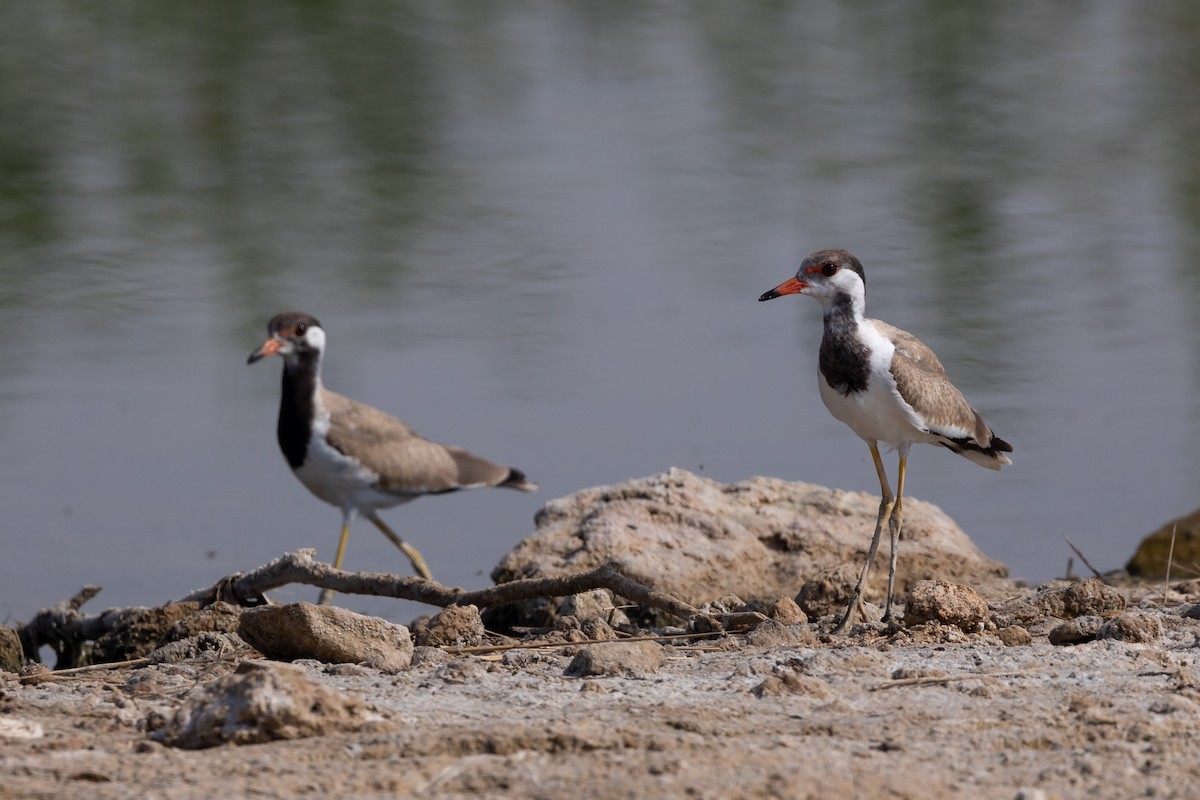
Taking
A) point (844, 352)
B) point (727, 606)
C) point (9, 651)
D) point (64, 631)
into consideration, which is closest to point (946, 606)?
point (727, 606)

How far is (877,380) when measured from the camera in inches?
252

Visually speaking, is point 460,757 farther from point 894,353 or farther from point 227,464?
point 227,464

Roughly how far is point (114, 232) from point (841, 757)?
894 cm

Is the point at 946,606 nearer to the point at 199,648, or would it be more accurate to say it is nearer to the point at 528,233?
the point at 199,648

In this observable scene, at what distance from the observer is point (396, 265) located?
11258 millimetres

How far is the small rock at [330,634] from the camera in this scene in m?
5.01

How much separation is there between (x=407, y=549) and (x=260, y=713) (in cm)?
399

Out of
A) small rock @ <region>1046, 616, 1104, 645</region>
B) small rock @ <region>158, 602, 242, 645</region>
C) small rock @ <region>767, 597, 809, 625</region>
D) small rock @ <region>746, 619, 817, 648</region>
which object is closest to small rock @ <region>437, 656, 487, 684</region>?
small rock @ <region>746, 619, 817, 648</region>

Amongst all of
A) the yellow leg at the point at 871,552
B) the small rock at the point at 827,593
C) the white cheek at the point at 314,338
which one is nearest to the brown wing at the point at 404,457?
the white cheek at the point at 314,338

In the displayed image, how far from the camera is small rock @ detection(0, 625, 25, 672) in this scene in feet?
18.1

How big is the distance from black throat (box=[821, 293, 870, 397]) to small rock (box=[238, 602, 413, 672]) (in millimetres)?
2066

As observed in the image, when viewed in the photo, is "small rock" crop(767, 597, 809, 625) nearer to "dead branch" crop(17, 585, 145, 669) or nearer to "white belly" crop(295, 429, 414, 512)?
"dead branch" crop(17, 585, 145, 669)

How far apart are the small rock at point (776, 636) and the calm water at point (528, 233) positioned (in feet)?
7.53

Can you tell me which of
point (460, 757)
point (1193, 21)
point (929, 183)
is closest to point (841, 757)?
point (460, 757)
